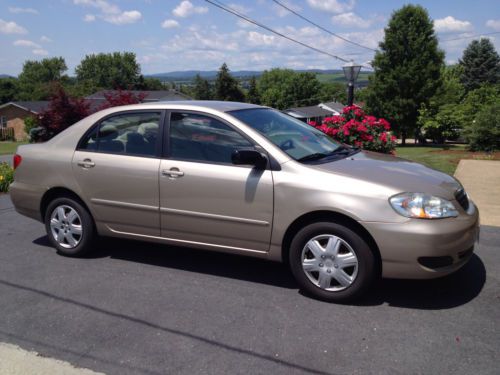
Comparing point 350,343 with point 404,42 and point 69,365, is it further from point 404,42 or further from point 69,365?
point 404,42

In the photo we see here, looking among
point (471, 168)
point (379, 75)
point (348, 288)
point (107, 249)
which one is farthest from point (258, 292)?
point (379, 75)

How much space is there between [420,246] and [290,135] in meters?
1.69

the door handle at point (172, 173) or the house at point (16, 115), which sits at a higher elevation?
the door handle at point (172, 173)

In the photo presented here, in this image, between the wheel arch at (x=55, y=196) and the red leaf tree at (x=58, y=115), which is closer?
the wheel arch at (x=55, y=196)

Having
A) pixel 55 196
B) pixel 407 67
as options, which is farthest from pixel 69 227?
pixel 407 67

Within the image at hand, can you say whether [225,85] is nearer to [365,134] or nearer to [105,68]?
[365,134]

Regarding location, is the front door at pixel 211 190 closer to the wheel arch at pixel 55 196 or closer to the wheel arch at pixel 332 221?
the wheel arch at pixel 332 221

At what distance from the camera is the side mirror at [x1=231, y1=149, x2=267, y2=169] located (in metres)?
4.10

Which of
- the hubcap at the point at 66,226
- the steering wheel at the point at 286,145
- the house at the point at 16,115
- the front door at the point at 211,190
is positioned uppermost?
the steering wheel at the point at 286,145

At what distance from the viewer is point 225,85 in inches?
2509

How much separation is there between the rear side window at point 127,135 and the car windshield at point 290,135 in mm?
832

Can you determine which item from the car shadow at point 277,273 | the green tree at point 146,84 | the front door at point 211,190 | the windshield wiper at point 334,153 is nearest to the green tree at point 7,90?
the green tree at point 146,84

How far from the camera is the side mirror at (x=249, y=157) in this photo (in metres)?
4.10

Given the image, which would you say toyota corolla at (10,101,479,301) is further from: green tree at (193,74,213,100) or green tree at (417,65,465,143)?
green tree at (193,74,213,100)
